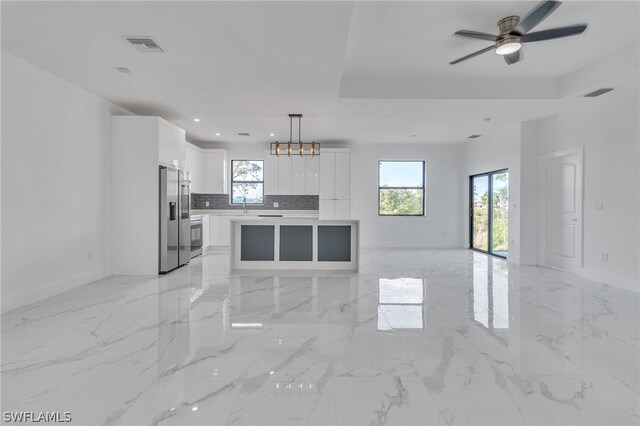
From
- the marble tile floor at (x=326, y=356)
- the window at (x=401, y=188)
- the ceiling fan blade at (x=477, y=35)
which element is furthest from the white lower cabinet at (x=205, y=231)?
the ceiling fan blade at (x=477, y=35)

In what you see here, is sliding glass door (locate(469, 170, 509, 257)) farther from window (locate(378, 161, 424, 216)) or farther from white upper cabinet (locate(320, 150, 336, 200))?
white upper cabinet (locate(320, 150, 336, 200))

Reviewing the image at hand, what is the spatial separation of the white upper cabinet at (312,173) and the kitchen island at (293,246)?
2.72m

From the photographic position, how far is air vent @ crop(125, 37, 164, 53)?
3057mm

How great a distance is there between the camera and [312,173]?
820 centimetres

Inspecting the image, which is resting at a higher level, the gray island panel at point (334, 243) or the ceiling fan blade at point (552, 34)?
the ceiling fan blade at point (552, 34)

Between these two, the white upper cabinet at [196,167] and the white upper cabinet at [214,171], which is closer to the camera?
the white upper cabinet at [196,167]

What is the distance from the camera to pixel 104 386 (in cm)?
199

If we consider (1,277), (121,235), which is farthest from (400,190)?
(1,277)

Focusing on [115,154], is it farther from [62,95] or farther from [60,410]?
[60,410]

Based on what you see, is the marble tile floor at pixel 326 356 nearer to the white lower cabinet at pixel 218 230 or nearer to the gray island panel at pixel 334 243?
the gray island panel at pixel 334 243

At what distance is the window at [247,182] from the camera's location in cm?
851

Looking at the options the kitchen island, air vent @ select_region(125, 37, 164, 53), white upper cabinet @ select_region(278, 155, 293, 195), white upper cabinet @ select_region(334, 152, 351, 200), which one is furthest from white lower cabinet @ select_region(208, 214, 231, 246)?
air vent @ select_region(125, 37, 164, 53)

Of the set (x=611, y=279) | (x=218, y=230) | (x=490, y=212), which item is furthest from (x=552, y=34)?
(x=218, y=230)

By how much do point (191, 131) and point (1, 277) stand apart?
4.43 m
